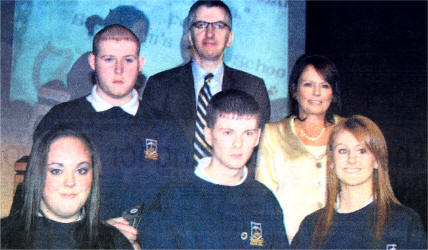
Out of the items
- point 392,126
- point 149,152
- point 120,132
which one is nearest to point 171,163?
point 149,152

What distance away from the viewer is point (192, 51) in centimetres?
277

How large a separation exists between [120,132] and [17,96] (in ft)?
2.13

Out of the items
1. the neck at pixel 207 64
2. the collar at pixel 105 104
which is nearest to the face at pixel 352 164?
the neck at pixel 207 64

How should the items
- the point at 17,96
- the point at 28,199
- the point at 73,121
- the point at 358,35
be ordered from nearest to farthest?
1. the point at 28,199
2. the point at 73,121
3. the point at 17,96
4. the point at 358,35

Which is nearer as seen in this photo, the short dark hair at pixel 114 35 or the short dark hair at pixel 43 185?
the short dark hair at pixel 43 185

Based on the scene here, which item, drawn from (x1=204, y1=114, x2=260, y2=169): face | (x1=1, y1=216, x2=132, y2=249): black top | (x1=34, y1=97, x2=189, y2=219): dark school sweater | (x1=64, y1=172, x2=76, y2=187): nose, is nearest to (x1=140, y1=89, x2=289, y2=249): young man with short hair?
(x1=204, y1=114, x2=260, y2=169): face

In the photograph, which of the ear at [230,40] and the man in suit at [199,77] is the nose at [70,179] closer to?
the man in suit at [199,77]

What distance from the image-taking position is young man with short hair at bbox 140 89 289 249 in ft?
8.04

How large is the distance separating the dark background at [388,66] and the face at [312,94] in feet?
0.47

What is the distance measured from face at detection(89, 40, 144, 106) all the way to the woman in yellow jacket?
779mm

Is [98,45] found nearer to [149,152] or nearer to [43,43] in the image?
[43,43]

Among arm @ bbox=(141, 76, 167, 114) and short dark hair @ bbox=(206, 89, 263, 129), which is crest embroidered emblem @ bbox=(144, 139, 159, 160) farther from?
short dark hair @ bbox=(206, 89, 263, 129)

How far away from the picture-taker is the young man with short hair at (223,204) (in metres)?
2.45

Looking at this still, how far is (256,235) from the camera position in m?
2.47
